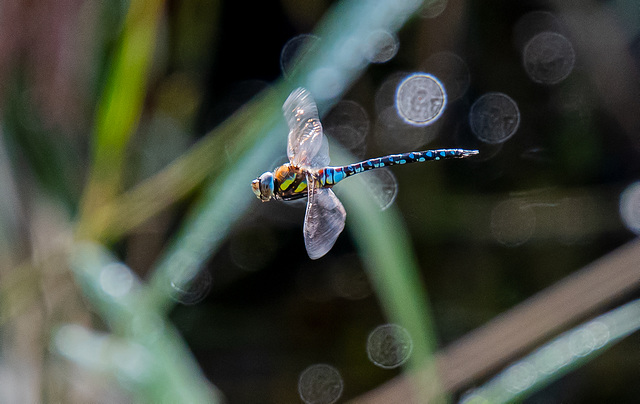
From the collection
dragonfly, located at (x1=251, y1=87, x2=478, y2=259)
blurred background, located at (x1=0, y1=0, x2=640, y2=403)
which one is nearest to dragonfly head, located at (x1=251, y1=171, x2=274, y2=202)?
dragonfly, located at (x1=251, y1=87, x2=478, y2=259)

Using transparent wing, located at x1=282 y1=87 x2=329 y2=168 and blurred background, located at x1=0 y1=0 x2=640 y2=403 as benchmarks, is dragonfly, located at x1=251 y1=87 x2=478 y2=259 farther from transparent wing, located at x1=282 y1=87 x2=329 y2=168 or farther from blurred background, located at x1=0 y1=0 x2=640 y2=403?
blurred background, located at x1=0 y1=0 x2=640 y2=403

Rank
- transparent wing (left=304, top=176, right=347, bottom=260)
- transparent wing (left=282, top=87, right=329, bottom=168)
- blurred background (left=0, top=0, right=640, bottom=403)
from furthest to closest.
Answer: blurred background (left=0, top=0, right=640, bottom=403), transparent wing (left=282, top=87, right=329, bottom=168), transparent wing (left=304, top=176, right=347, bottom=260)

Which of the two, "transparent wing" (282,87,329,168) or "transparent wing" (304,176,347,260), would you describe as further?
"transparent wing" (282,87,329,168)

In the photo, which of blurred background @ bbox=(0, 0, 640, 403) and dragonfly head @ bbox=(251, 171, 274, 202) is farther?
blurred background @ bbox=(0, 0, 640, 403)

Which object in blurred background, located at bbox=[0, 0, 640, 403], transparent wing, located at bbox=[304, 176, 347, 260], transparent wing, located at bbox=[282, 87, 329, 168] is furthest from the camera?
blurred background, located at bbox=[0, 0, 640, 403]

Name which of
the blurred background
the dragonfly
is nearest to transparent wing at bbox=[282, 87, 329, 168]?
the dragonfly

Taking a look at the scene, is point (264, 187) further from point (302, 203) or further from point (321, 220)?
point (302, 203)

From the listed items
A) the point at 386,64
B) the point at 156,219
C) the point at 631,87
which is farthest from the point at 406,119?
the point at 156,219

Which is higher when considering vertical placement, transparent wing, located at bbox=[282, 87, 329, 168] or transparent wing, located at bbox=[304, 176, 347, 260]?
transparent wing, located at bbox=[282, 87, 329, 168]

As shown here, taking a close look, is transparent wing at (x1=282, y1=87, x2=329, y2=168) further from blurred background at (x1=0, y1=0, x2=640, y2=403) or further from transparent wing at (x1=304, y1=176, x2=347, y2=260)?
Result: blurred background at (x1=0, y1=0, x2=640, y2=403)
